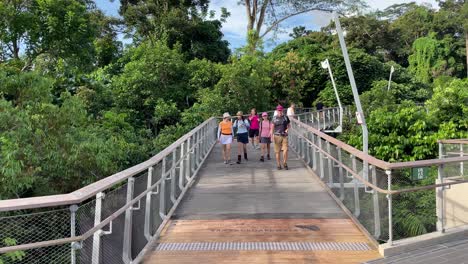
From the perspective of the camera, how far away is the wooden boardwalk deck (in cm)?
538

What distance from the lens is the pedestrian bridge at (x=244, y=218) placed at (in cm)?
370

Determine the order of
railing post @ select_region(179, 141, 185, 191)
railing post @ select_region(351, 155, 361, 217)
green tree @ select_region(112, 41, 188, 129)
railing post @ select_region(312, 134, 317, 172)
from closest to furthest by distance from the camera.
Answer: railing post @ select_region(351, 155, 361, 217) → railing post @ select_region(179, 141, 185, 191) → railing post @ select_region(312, 134, 317, 172) → green tree @ select_region(112, 41, 188, 129)

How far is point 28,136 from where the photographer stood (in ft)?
27.7

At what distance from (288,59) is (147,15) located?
35.8 feet

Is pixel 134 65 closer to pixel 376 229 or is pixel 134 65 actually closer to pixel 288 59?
pixel 288 59

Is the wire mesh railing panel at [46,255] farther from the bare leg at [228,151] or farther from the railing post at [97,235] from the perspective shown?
the bare leg at [228,151]

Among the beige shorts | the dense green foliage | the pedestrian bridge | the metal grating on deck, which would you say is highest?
the dense green foliage

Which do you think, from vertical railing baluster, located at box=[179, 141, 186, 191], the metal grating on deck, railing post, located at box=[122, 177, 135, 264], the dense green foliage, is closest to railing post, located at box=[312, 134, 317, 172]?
vertical railing baluster, located at box=[179, 141, 186, 191]

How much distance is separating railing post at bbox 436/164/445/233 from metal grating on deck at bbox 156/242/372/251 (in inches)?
42.2

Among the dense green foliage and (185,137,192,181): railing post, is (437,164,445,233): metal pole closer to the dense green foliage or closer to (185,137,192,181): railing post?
the dense green foliage

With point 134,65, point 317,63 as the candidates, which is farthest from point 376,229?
point 317,63

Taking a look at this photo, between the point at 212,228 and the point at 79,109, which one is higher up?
the point at 79,109

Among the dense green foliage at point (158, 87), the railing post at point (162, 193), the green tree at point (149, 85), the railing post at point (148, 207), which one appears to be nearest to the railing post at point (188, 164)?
the dense green foliage at point (158, 87)

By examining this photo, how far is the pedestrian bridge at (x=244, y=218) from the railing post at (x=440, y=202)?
1 centimetres
